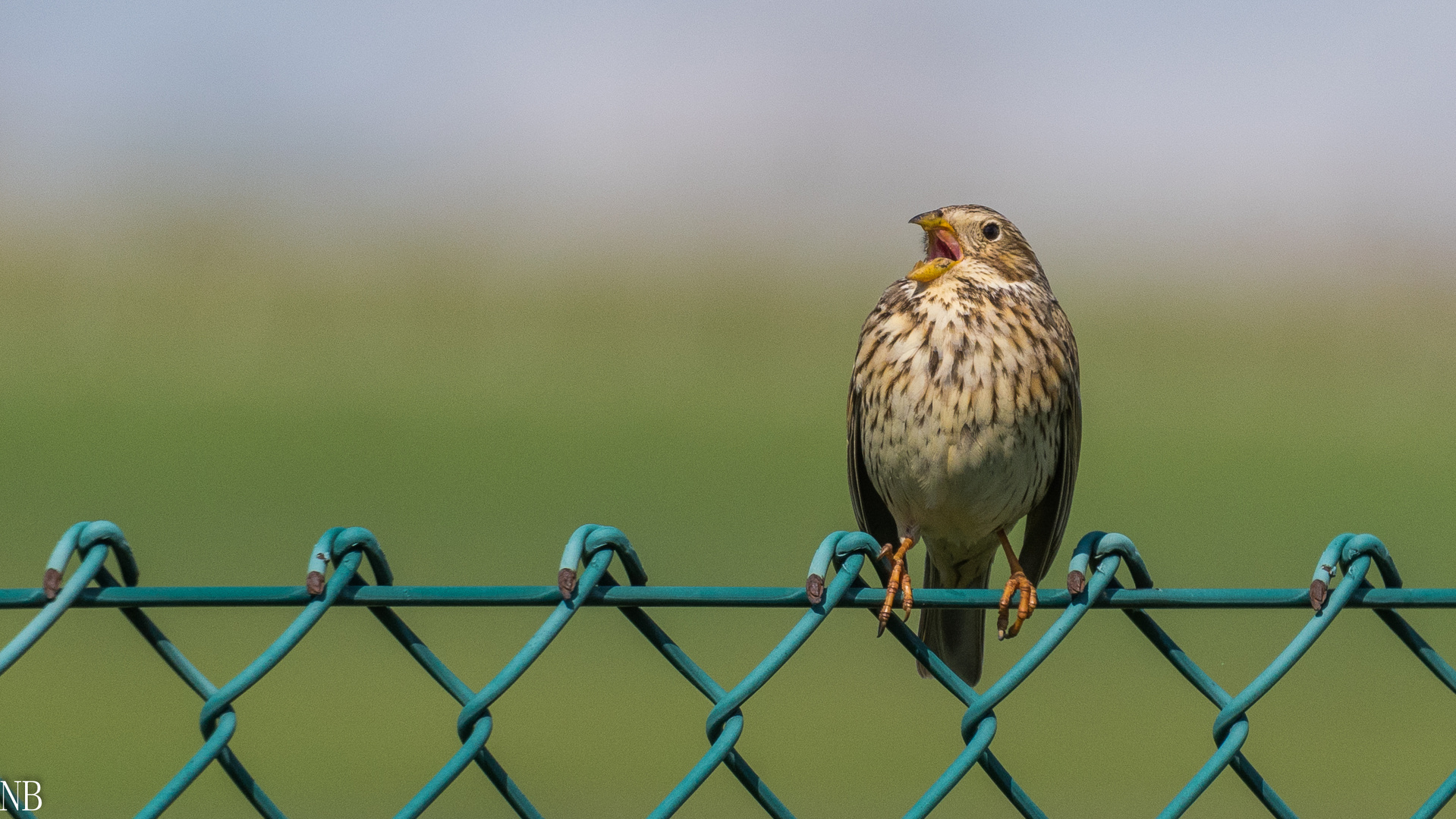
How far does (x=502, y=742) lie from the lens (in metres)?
11.5

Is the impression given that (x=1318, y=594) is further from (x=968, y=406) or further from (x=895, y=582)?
(x=968, y=406)

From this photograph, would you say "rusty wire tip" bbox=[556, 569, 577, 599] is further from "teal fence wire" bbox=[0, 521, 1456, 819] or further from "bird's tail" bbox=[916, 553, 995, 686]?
"bird's tail" bbox=[916, 553, 995, 686]

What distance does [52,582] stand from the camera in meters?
2.04

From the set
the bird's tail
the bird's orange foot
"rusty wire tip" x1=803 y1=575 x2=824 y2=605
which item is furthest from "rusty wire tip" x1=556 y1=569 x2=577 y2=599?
the bird's tail

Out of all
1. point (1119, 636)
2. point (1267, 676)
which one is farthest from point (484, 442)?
point (1267, 676)

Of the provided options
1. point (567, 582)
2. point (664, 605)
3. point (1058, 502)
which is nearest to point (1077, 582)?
point (664, 605)

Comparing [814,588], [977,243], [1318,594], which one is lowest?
[1318,594]

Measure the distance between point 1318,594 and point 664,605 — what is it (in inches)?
37.2

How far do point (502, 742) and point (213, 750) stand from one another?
9605mm

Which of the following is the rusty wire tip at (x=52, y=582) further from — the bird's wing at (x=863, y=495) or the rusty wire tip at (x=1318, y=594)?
the bird's wing at (x=863, y=495)

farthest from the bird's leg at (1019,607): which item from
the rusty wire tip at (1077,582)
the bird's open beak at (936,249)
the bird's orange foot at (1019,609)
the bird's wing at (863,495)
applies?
the bird's open beak at (936,249)

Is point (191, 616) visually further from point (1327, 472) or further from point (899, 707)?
point (1327, 472)

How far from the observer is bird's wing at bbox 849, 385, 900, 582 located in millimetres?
4672

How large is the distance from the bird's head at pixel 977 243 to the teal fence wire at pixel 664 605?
2.20 metres
